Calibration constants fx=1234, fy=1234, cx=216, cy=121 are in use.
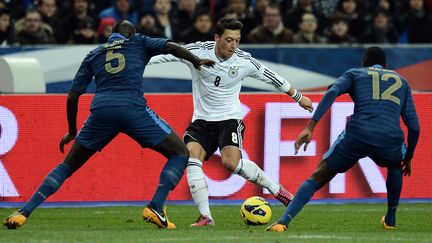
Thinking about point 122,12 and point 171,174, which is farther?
point 122,12

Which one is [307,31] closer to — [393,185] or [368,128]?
[393,185]

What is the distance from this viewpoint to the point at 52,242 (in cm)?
1041

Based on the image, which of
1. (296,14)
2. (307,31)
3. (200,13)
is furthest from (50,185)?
(296,14)

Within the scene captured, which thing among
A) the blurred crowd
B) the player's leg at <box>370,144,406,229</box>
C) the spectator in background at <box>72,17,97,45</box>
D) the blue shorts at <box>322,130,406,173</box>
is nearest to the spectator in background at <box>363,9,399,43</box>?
the blurred crowd

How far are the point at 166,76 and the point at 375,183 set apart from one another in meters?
4.99

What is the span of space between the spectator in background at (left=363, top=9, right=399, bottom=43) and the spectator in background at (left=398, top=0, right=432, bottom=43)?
402mm

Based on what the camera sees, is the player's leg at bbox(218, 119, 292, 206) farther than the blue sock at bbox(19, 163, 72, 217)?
Yes

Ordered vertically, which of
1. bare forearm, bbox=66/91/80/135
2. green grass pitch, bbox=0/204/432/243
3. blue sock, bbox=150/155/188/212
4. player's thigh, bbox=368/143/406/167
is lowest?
green grass pitch, bbox=0/204/432/243

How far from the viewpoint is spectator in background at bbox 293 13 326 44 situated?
20062 mm

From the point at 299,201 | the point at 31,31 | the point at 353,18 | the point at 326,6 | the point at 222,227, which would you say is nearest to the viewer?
the point at 299,201

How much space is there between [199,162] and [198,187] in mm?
260

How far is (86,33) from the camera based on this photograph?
19.6 m

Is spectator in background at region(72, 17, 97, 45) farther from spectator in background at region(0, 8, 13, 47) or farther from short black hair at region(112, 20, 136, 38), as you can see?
short black hair at region(112, 20, 136, 38)

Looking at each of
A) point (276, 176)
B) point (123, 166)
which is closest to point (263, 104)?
point (276, 176)
